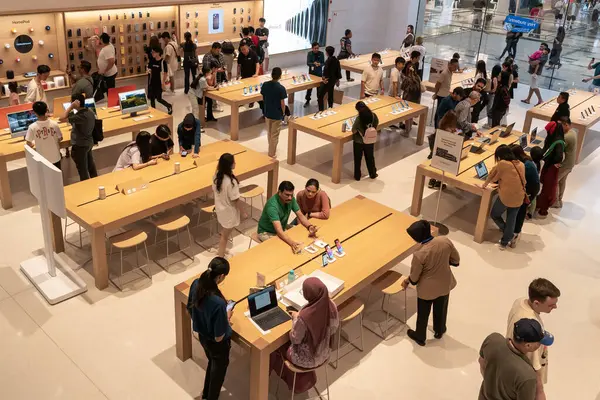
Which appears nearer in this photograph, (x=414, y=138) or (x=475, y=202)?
(x=475, y=202)

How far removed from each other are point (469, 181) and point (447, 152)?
0.55 meters

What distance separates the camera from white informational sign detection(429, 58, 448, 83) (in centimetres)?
1193

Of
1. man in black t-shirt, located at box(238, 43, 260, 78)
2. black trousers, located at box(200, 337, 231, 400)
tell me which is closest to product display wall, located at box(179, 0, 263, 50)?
man in black t-shirt, located at box(238, 43, 260, 78)

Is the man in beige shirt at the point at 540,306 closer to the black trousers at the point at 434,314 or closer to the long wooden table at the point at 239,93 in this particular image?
the black trousers at the point at 434,314

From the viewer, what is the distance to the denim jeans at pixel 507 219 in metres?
7.59

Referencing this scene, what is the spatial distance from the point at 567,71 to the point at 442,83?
21.1ft

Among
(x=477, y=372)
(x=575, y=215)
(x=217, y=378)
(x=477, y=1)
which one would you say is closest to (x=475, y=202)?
(x=575, y=215)

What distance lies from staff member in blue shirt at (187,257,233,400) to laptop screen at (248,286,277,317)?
18cm

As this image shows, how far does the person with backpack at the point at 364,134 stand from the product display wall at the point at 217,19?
6.46 m

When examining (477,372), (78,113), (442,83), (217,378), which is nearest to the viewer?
(217,378)

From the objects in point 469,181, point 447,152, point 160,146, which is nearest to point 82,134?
point 160,146

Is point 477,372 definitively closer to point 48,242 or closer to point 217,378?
point 217,378

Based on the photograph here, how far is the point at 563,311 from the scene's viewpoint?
6.64 meters

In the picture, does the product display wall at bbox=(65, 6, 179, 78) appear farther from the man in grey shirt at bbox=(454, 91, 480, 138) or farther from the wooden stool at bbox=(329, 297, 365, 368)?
the wooden stool at bbox=(329, 297, 365, 368)
